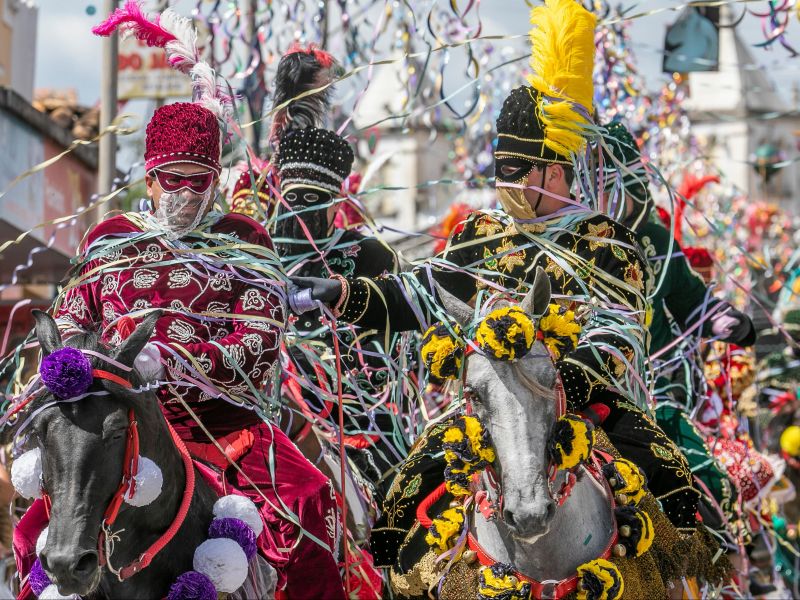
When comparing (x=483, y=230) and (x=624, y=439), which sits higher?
(x=483, y=230)

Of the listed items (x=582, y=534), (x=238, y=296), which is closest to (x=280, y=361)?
(x=238, y=296)

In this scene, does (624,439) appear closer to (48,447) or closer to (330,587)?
(330,587)

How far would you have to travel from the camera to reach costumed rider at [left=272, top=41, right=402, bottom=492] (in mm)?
7328

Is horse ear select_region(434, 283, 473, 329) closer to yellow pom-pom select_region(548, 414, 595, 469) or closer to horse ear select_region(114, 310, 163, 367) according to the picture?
yellow pom-pom select_region(548, 414, 595, 469)

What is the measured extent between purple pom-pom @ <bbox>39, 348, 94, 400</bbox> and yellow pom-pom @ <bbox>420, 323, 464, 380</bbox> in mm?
1191

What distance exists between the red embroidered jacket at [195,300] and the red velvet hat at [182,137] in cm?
28

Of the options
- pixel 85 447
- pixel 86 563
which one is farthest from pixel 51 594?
pixel 85 447

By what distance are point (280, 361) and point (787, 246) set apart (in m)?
23.3

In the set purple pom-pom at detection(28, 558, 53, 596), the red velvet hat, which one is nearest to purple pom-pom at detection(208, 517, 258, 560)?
purple pom-pom at detection(28, 558, 53, 596)

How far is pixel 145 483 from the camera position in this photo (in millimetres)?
4598

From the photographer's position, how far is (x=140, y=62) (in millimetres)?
12664

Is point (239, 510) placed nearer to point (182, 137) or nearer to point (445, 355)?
point (445, 355)

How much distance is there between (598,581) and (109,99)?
244 inches

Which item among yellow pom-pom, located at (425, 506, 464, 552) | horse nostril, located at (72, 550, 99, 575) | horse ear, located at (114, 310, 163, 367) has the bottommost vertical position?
yellow pom-pom, located at (425, 506, 464, 552)
